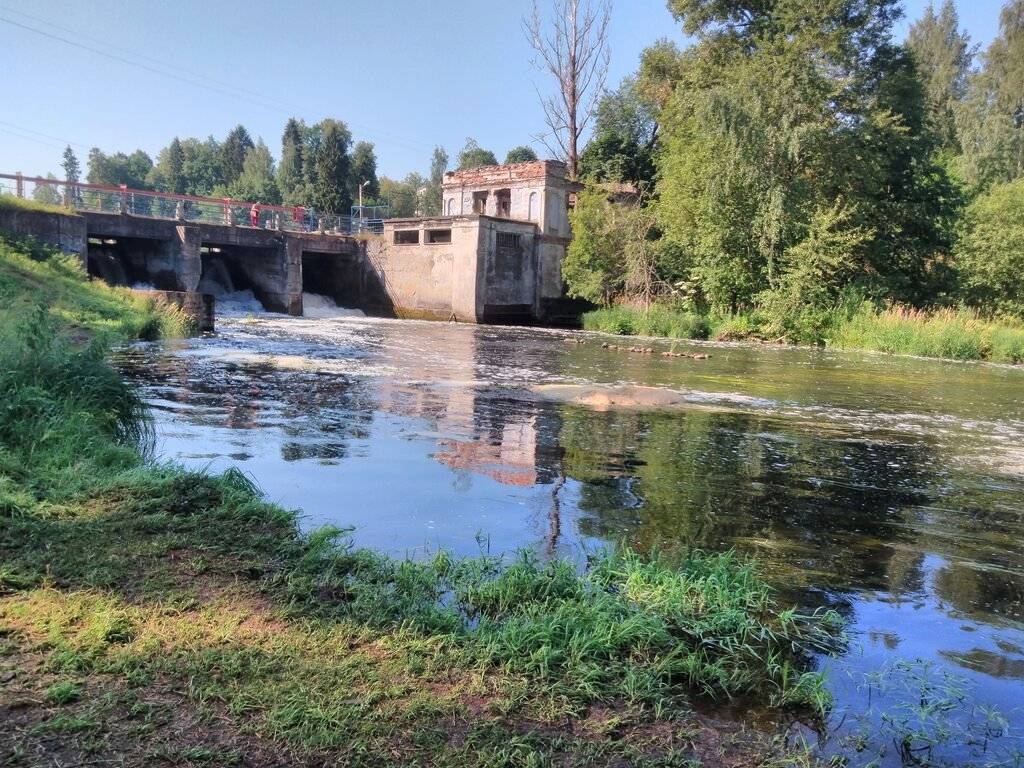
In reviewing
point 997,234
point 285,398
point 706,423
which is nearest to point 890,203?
point 997,234

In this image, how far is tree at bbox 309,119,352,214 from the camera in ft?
206

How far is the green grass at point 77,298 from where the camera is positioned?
54.0 feet

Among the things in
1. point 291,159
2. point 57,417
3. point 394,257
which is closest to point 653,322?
point 394,257

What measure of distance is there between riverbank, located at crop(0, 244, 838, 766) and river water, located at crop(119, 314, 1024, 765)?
1.54 feet

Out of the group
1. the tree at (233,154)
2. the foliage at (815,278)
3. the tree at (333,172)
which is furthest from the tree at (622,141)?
the tree at (233,154)

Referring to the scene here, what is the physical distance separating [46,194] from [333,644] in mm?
31119

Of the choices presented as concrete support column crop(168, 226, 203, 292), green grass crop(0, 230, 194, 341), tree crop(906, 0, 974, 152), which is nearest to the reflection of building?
concrete support column crop(168, 226, 203, 292)

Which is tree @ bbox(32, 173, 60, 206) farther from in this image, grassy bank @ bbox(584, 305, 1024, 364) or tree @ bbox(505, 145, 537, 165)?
tree @ bbox(505, 145, 537, 165)

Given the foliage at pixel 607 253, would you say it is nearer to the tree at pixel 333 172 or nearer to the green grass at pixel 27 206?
the green grass at pixel 27 206

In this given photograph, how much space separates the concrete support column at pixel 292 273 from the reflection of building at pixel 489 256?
15.5 feet

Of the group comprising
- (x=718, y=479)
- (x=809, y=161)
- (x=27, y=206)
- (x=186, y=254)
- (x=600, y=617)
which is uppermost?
(x=809, y=161)

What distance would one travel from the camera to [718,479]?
7.54 metres

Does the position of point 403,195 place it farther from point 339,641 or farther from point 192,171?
point 339,641

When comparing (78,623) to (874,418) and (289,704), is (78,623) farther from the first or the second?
(874,418)
